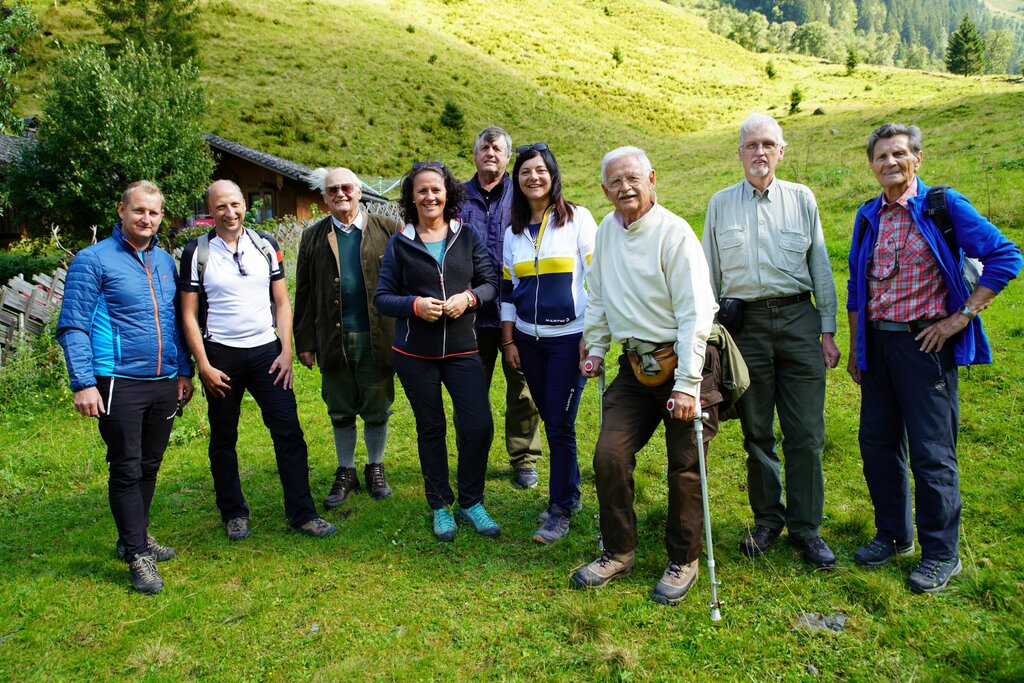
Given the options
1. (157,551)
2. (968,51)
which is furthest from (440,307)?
(968,51)

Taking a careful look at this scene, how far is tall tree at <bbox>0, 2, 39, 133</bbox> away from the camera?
13.9 meters

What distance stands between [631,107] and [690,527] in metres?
52.9

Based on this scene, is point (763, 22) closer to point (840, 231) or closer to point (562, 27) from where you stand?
point (562, 27)

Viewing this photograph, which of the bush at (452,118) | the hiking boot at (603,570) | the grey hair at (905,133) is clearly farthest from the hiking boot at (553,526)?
the bush at (452,118)

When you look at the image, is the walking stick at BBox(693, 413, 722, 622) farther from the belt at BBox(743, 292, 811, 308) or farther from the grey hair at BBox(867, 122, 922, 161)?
the grey hair at BBox(867, 122, 922, 161)

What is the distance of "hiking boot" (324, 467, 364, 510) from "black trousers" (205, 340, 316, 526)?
0.40 m

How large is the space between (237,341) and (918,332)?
4.27m

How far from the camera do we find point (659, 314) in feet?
12.3

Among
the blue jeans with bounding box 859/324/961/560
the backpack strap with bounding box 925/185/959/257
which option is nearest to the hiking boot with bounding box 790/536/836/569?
the blue jeans with bounding box 859/324/961/560

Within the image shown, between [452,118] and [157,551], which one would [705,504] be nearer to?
[157,551]

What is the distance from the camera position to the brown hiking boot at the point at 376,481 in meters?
5.48

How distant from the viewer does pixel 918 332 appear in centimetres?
372

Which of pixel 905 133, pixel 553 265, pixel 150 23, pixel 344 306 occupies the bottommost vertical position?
pixel 344 306

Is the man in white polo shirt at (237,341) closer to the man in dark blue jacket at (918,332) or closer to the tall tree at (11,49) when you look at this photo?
the man in dark blue jacket at (918,332)
